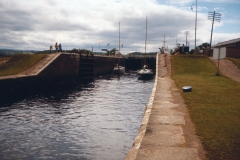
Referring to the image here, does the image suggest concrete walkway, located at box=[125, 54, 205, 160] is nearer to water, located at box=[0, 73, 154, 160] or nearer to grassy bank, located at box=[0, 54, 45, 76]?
water, located at box=[0, 73, 154, 160]

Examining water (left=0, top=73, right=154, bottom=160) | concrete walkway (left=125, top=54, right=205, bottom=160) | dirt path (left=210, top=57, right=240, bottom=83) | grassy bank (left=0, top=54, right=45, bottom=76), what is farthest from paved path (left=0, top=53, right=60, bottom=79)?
dirt path (left=210, top=57, right=240, bottom=83)

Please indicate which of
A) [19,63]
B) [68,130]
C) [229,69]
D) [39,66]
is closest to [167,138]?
[68,130]

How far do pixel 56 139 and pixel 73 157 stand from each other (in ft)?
7.64

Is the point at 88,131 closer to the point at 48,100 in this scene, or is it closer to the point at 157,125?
the point at 157,125

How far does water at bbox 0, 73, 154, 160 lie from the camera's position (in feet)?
29.3

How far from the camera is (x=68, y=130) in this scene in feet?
38.8

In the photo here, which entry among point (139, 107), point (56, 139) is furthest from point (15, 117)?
point (139, 107)

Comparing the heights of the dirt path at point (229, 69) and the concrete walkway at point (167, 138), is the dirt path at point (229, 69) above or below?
above

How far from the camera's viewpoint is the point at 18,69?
29953 mm

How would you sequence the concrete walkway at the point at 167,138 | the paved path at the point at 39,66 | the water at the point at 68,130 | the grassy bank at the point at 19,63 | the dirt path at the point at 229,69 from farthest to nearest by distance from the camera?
1. the dirt path at the point at 229,69
2. the grassy bank at the point at 19,63
3. the paved path at the point at 39,66
4. the water at the point at 68,130
5. the concrete walkway at the point at 167,138

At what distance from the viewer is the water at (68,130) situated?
352 inches

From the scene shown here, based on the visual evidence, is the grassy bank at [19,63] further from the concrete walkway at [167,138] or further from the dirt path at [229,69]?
the dirt path at [229,69]

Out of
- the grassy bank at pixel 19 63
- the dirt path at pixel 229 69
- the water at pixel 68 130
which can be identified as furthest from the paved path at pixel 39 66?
the dirt path at pixel 229 69

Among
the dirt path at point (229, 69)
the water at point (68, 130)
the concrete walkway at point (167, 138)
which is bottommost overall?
the water at point (68, 130)
